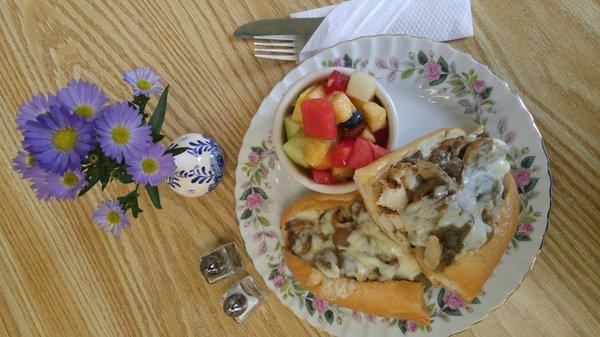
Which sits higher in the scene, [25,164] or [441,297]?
[25,164]

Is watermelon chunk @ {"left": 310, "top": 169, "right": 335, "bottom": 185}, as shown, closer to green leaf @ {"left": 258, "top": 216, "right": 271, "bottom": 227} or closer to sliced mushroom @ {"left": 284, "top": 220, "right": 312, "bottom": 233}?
sliced mushroom @ {"left": 284, "top": 220, "right": 312, "bottom": 233}

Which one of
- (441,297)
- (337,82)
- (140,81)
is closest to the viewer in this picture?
(140,81)

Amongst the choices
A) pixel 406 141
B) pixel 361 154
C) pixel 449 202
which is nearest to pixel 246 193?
pixel 361 154

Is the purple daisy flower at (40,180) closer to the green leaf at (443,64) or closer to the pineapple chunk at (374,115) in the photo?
the pineapple chunk at (374,115)

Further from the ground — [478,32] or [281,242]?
[478,32]

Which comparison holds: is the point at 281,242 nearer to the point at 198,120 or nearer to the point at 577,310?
the point at 198,120

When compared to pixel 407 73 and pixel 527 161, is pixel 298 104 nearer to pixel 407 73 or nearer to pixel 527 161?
pixel 407 73

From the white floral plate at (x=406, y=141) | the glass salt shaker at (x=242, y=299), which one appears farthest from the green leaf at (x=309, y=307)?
the glass salt shaker at (x=242, y=299)

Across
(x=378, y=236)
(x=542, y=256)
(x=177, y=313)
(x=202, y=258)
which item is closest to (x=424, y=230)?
(x=378, y=236)
